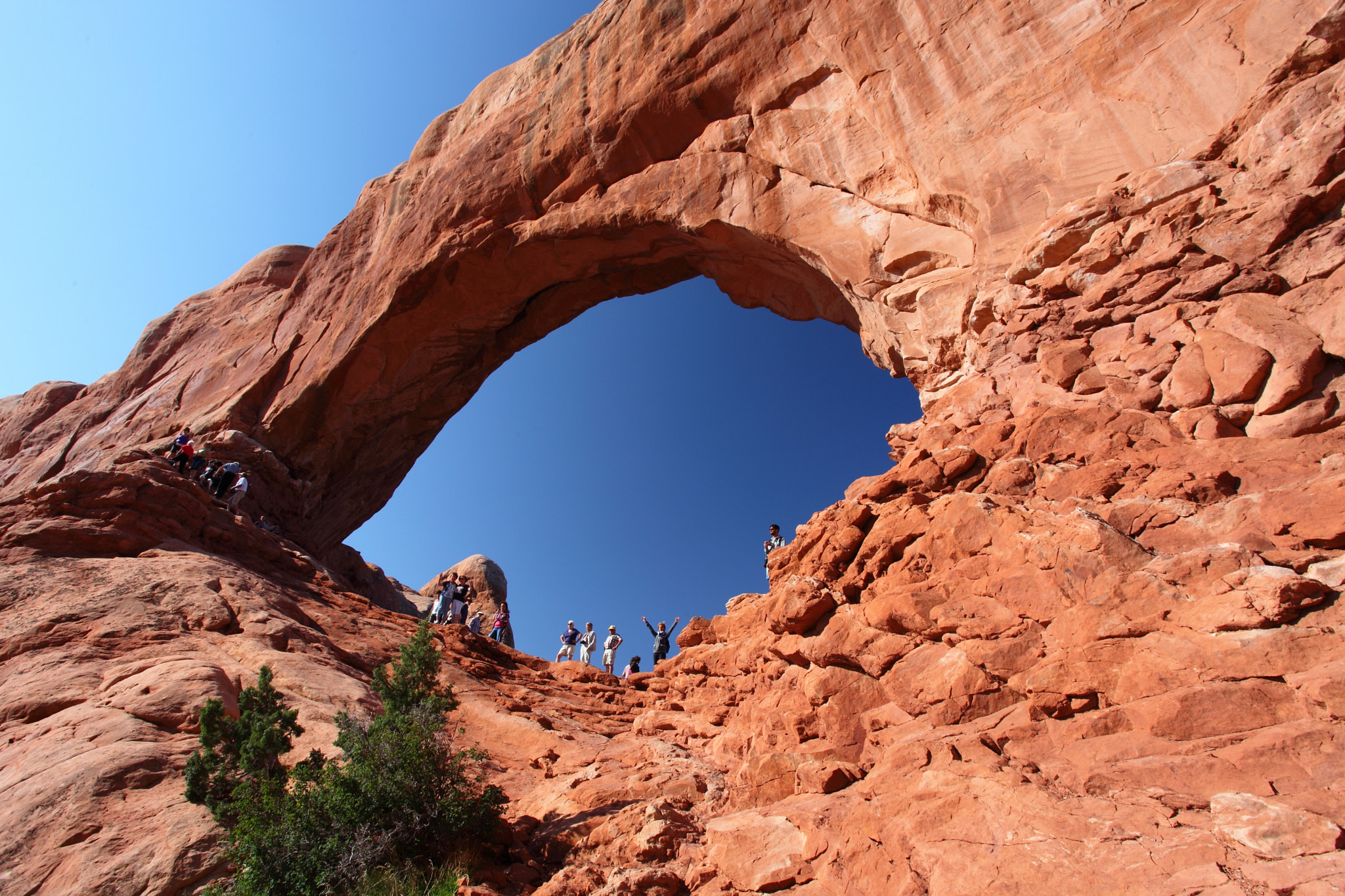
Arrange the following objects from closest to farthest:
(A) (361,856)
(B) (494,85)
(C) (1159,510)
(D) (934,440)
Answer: (C) (1159,510) < (A) (361,856) < (D) (934,440) < (B) (494,85)

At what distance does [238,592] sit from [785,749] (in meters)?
10.0

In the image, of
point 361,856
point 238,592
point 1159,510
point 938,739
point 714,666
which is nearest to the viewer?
point 938,739

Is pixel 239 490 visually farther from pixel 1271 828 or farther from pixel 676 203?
pixel 1271 828

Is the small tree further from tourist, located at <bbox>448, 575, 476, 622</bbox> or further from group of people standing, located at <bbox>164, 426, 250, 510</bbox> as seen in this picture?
group of people standing, located at <bbox>164, 426, 250, 510</bbox>

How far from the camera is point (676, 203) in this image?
1416 centimetres

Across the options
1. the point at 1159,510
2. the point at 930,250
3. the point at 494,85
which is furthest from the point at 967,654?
the point at 494,85

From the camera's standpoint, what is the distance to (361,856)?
19.1 ft

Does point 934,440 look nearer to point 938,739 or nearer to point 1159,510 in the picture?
point 1159,510

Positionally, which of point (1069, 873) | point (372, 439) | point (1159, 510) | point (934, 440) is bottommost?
point (1069, 873)

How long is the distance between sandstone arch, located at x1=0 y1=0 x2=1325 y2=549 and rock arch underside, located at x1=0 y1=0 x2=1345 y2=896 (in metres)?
0.07

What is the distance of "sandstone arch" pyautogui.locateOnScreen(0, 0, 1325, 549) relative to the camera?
857 cm

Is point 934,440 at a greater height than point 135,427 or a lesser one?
lesser

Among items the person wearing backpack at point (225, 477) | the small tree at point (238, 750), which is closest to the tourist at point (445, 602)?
the person wearing backpack at point (225, 477)

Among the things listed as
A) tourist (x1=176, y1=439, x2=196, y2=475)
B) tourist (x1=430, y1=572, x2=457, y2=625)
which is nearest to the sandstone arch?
tourist (x1=176, y1=439, x2=196, y2=475)
